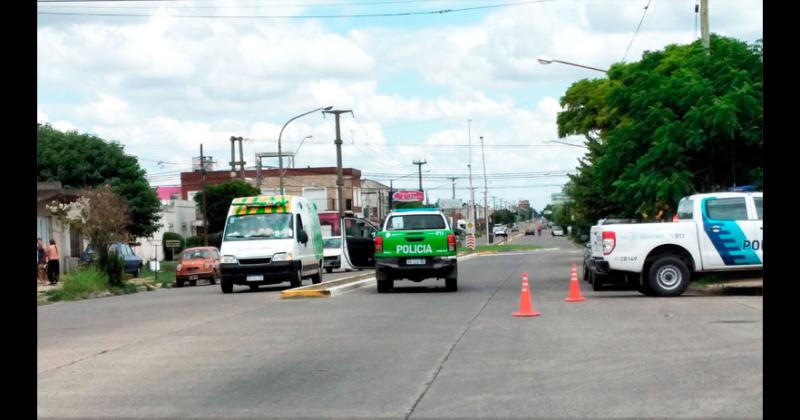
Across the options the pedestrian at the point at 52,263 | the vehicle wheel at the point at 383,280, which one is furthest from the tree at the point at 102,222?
the vehicle wheel at the point at 383,280

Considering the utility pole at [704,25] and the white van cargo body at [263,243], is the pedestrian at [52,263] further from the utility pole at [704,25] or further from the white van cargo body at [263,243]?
the utility pole at [704,25]

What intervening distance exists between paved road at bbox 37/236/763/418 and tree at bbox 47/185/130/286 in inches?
501

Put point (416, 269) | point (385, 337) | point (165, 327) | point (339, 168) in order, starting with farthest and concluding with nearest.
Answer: point (339, 168) < point (416, 269) < point (165, 327) < point (385, 337)

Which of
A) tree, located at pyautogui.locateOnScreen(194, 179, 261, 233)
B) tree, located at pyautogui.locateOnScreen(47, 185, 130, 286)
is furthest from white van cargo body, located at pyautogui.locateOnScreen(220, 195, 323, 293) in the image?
tree, located at pyautogui.locateOnScreen(194, 179, 261, 233)

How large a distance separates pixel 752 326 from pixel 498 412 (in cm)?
736

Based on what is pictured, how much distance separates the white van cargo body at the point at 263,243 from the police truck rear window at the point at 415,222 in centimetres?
339

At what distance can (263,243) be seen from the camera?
2762 centimetres

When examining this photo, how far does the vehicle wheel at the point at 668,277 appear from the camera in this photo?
831 inches

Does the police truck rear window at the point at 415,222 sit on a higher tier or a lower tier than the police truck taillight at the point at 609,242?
higher

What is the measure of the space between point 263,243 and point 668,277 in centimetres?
1115

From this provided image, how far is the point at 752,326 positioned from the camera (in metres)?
14.5

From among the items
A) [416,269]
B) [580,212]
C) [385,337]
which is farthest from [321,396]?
[580,212]
